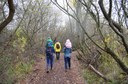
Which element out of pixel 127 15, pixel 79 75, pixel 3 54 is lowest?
pixel 79 75

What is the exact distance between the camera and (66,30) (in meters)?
39.8

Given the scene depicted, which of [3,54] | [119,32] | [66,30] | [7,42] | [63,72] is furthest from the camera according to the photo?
[66,30]

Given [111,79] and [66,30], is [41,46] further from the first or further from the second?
[111,79]

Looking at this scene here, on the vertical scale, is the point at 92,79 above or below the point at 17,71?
below

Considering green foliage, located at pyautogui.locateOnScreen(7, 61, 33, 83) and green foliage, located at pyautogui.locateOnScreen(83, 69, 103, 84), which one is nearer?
green foliage, located at pyautogui.locateOnScreen(83, 69, 103, 84)

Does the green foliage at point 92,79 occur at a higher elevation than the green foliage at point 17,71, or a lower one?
lower

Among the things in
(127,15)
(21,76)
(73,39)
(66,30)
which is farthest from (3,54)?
(66,30)

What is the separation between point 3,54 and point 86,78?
15.0 feet

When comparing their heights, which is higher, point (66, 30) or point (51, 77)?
point (66, 30)

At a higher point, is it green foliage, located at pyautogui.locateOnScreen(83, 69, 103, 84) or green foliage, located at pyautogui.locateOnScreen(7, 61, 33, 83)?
green foliage, located at pyautogui.locateOnScreen(7, 61, 33, 83)

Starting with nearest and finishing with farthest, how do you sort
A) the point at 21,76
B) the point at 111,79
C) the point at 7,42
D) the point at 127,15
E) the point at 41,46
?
the point at 127,15, the point at 111,79, the point at 7,42, the point at 21,76, the point at 41,46

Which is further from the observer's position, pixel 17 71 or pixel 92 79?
pixel 17 71

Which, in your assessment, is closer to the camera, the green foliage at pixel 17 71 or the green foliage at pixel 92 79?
the green foliage at pixel 92 79

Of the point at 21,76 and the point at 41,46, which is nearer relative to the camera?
the point at 21,76
